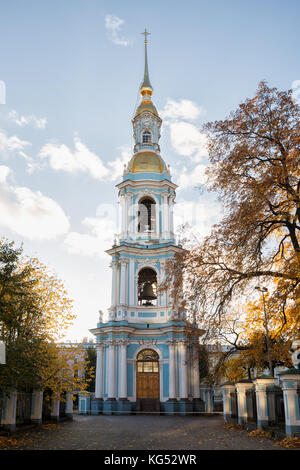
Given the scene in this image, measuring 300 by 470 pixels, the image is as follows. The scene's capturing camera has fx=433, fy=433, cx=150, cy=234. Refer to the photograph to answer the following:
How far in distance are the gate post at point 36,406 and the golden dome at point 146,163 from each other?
2459cm

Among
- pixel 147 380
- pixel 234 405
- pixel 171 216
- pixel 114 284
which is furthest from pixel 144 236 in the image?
pixel 234 405

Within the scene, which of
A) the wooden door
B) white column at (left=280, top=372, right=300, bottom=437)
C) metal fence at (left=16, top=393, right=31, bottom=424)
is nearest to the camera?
white column at (left=280, top=372, right=300, bottom=437)

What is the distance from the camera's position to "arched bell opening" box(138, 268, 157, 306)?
1457 inches

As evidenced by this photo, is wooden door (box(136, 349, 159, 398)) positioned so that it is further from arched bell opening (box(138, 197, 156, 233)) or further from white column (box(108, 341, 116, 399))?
arched bell opening (box(138, 197, 156, 233))

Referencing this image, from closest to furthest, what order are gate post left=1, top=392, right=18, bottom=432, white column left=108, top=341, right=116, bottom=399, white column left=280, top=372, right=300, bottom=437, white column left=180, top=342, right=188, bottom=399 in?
1. white column left=280, top=372, right=300, bottom=437
2. gate post left=1, top=392, right=18, bottom=432
3. white column left=180, top=342, right=188, bottom=399
4. white column left=108, top=341, right=116, bottom=399

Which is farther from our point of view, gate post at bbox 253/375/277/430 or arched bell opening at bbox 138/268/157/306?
arched bell opening at bbox 138/268/157/306

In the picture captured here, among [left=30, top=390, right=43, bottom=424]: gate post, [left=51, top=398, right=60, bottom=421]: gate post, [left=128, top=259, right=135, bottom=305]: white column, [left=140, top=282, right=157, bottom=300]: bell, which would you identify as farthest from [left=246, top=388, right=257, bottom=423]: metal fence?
[left=140, top=282, right=157, bottom=300]: bell

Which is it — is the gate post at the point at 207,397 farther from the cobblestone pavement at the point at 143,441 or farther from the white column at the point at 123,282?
the cobblestone pavement at the point at 143,441

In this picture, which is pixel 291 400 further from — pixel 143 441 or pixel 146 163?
pixel 146 163

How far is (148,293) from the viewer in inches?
1452

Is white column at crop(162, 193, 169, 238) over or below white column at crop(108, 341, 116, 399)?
over

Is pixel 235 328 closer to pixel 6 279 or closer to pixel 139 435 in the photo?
pixel 139 435

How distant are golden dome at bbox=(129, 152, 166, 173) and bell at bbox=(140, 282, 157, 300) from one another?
10950mm

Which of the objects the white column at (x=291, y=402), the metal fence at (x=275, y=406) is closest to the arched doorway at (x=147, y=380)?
the metal fence at (x=275, y=406)
